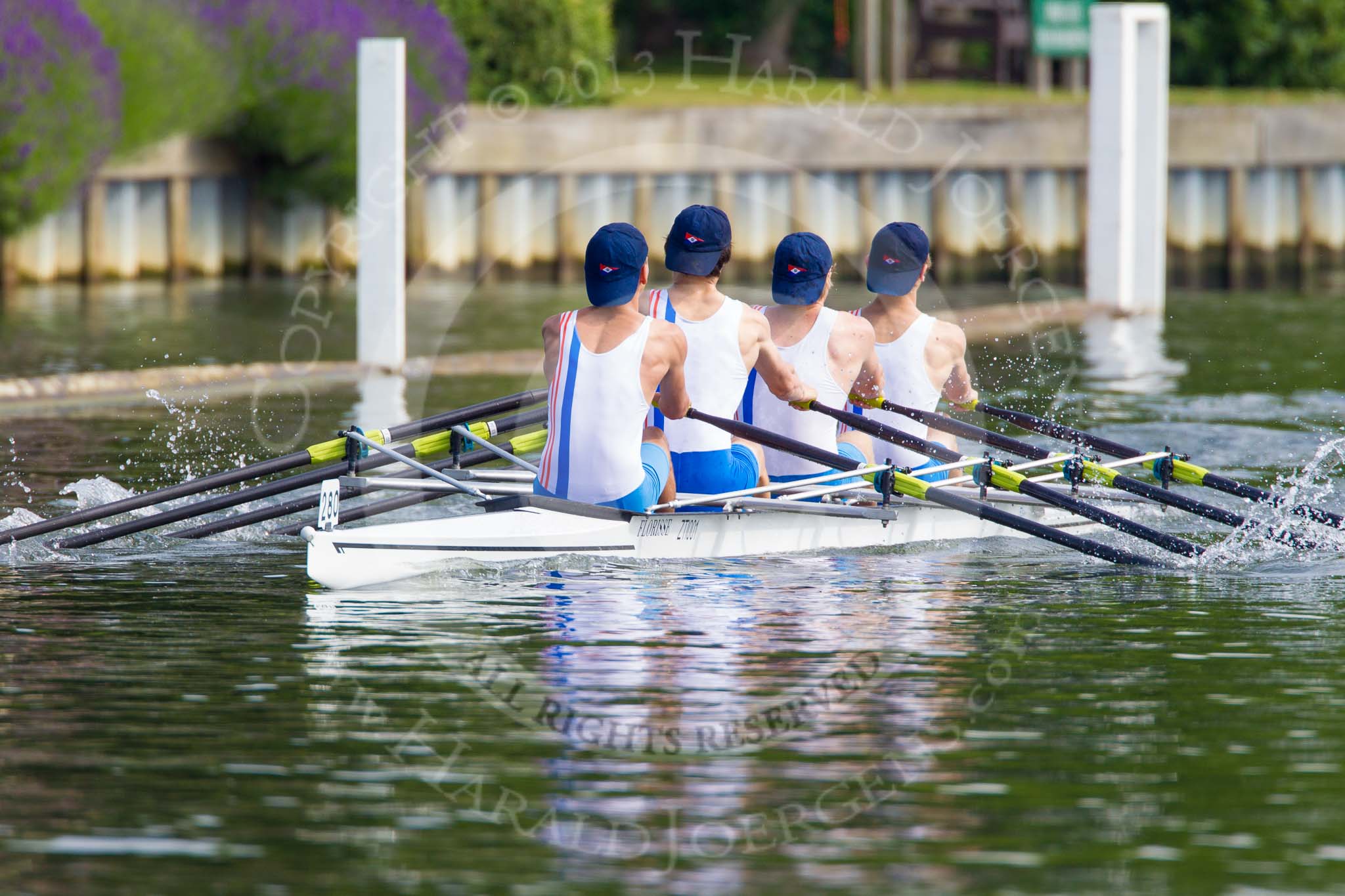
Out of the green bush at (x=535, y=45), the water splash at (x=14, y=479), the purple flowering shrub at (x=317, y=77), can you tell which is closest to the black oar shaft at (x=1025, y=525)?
the water splash at (x=14, y=479)

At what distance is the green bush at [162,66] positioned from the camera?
20.6 meters

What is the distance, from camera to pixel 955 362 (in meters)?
11.4

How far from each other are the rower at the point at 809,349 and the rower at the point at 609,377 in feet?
3.99

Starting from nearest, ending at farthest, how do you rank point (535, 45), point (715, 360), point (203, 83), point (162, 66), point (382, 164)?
point (715, 360) < point (382, 164) < point (162, 66) < point (203, 83) < point (535, 45)

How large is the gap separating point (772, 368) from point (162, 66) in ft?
40.4

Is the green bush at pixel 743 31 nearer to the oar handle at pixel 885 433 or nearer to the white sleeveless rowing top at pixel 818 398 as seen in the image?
the white sleeveless rowing top at pixel 818 398

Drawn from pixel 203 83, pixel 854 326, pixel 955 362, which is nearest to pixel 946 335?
pixel 955 362

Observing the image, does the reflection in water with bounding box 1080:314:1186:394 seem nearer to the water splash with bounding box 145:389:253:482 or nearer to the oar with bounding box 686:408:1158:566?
the water splash with bounding box 145:389:253:482

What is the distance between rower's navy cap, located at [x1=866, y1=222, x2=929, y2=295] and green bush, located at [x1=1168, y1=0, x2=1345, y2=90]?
19770 mm

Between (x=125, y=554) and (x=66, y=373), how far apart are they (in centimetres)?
659

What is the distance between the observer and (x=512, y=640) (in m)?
8.30

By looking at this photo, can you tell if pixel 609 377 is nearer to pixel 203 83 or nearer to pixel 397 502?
pixel 397 502

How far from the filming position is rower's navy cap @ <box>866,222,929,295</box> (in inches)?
434

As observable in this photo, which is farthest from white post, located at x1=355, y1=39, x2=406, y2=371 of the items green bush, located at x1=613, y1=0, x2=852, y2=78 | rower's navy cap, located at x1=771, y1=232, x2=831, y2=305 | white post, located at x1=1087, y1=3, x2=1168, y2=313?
green bush, located at x1=613, y1=0, x2=852, y2=78
